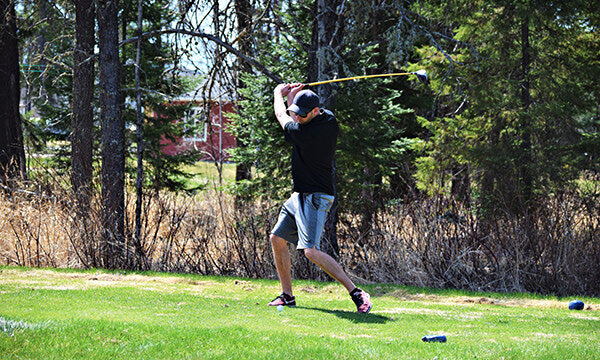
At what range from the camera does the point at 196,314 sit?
22.2ft

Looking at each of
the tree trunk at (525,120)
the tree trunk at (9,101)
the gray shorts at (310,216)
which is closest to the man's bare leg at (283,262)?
the gray shorts at (310,216)

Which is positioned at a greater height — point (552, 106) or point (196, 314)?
point (552, 106)

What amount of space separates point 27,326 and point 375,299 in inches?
181

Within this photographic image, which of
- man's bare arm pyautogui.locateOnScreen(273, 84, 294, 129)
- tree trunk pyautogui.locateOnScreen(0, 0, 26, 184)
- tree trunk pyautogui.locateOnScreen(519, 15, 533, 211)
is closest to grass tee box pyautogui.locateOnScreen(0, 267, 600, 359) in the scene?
man's bare arm pyautogui.locateOnScreen(273, 84, 294, 129)

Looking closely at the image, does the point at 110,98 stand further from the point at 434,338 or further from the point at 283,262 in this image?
the point at 434,338

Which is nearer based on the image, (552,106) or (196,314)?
(196,314)

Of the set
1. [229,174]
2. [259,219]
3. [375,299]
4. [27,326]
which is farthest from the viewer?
[229,174]

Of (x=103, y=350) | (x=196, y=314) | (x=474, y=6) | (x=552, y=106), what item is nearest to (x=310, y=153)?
(x=196, y=314)

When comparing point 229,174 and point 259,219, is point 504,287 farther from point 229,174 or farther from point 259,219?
point 229,174

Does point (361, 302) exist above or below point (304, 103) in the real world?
below

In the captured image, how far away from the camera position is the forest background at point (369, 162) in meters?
10.9

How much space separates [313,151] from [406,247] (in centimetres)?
464

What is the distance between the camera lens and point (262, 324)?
6234 mm

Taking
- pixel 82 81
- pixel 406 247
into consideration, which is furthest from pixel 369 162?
pixel 82 81
